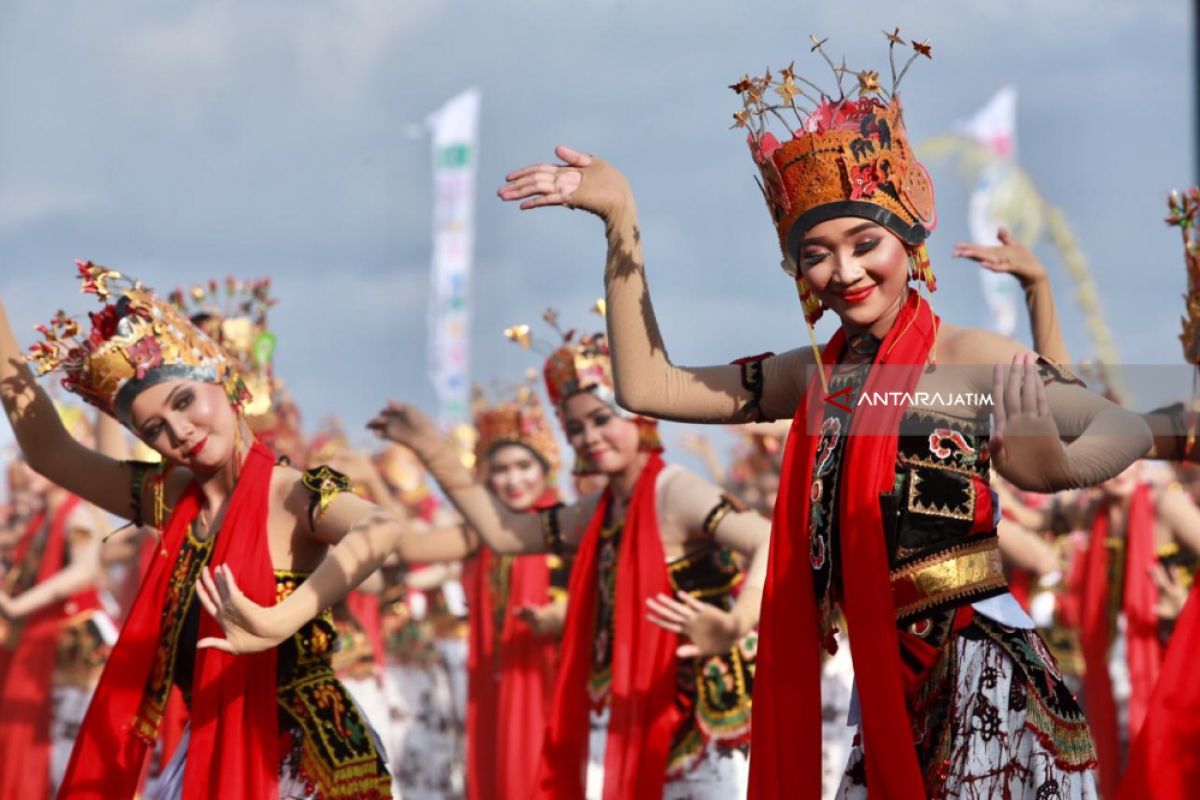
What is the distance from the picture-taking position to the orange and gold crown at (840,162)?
421 cm

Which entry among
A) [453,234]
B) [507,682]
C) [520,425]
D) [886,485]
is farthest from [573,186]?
[453,234]

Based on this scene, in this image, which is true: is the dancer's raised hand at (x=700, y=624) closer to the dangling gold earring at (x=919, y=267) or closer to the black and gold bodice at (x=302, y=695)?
the black and gold bodice at (x=302, y=695)

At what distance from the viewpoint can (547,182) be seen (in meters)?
4.37

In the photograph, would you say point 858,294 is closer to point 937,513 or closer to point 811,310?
point 811,310

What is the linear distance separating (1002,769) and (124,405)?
2.65 meters

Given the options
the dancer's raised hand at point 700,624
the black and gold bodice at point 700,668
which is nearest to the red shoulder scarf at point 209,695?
the dancer's raised hand at point 700,624

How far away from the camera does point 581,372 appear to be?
739 cm

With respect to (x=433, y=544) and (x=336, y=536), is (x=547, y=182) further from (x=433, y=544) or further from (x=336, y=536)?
(x=433, y=544)

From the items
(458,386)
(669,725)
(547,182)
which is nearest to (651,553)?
(669,725)

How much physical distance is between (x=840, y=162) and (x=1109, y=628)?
21.9ft

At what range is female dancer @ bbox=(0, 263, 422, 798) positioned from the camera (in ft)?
16.7

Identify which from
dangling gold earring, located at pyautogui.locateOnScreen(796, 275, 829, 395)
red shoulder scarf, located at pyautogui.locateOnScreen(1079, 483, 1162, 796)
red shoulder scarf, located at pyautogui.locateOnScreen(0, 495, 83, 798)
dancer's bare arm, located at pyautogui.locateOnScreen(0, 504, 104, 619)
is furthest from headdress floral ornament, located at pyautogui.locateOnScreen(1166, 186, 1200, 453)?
red shoulder scarf, located at pyautogui.locateOnScreen(0, 495, 83, 798)

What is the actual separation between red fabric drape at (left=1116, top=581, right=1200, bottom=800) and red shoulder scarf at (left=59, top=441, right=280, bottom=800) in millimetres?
2328

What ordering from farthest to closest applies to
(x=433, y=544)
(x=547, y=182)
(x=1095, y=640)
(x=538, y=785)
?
(x=1095, y=640)
(x=433, y=544)
(x=538, y=785)
(x=547, y=182)
